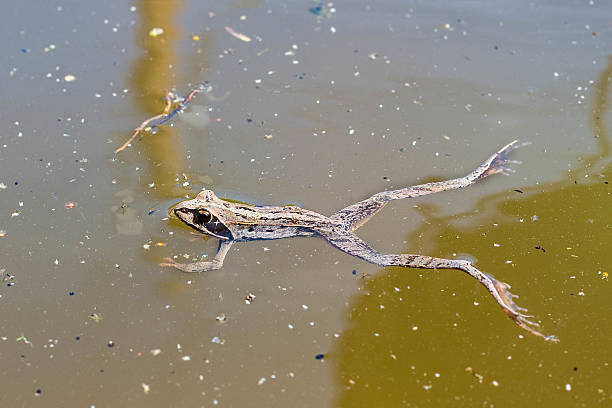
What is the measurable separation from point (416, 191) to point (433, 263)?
81cm

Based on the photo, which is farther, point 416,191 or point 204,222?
point 416,191

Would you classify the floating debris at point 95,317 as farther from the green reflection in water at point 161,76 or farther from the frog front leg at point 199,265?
the green reflection in water at point 161,76

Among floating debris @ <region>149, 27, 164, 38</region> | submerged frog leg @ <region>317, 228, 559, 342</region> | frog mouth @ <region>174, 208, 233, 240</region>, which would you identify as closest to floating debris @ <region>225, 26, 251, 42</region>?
floating debris @ <region>149, 27, 164, 38</region>

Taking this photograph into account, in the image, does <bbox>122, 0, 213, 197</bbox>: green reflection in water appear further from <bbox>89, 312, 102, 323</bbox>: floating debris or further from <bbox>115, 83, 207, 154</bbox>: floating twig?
<bbox>89, 312, 102, 323</bbox>: floating debris

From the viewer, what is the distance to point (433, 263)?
4457mm

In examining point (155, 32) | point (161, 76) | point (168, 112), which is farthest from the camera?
point (155, 32)

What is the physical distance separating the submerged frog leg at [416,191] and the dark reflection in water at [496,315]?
0.23 meters

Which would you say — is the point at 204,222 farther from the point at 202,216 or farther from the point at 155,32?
the point at 155,32

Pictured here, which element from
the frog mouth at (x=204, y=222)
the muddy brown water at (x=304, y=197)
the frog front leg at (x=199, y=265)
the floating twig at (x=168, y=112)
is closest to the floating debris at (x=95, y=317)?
the muddy brown water at (x=304, y=197)

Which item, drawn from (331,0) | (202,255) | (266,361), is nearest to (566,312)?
(266,361)

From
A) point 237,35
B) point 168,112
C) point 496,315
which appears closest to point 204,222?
point 168,112

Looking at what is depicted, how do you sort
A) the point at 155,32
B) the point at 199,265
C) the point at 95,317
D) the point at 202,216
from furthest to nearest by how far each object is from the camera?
the point at 155,32 < the point at 202,216 < the point at 199,265 < the point at 95,317

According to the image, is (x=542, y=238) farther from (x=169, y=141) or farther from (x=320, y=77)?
(x=169, y=141)

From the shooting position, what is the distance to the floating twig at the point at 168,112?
5.36 m
